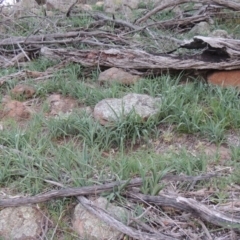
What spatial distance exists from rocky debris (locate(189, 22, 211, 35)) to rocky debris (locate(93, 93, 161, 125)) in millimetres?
1746

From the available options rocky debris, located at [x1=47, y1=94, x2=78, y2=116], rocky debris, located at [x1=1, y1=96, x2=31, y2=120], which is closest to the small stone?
rocky debris, located at [x1=1, y1=96, x2=31, y2=120]

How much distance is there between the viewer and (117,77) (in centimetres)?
315

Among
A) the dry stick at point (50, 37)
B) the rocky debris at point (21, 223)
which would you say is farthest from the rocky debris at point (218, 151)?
the dry stick at point (50, 37)

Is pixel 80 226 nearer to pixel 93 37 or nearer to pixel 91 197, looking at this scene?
pixel 91 197

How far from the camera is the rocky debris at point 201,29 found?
423cm

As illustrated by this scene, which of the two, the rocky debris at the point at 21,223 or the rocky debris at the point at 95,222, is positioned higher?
the rocky debris at the point at 95,222

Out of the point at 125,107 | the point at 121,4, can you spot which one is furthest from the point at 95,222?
the point at 121,4

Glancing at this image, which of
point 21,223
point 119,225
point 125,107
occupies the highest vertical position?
point 125,107

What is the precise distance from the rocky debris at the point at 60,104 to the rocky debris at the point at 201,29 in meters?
1.75

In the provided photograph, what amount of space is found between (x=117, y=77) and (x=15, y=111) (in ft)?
2.53

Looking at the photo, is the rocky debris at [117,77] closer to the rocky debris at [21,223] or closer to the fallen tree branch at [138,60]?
the fallen tree branch at [138,60]

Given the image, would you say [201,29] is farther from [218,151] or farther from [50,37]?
[218,151]

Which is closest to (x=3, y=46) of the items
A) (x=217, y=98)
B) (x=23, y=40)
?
(x=23, y=40)

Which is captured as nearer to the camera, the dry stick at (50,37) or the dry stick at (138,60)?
the dry stick at (138,60)
